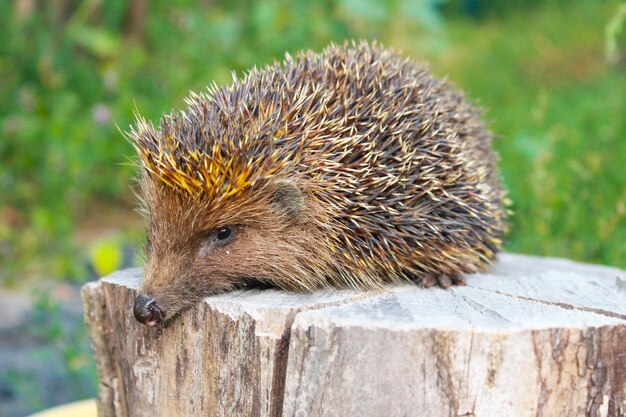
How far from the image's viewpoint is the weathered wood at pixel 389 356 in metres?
3.51

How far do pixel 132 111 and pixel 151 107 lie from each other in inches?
57.7

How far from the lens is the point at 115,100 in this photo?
36.3ft

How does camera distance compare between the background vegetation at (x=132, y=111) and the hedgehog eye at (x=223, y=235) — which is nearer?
the hedgehog eye at (x=223, y=235)

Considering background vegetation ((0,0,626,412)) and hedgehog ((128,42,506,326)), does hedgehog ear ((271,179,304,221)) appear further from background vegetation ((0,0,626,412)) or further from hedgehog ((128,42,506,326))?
background vegetation ((0,0,626,412))

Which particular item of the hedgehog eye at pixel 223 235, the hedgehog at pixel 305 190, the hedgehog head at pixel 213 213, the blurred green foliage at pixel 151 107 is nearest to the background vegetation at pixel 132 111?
the blurred green foliage at pixel 151 107

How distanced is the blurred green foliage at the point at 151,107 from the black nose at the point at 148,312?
3978mm

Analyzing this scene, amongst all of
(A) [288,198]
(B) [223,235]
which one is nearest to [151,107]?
(B) [223,235]

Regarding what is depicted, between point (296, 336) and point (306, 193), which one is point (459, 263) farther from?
point (296, 336)

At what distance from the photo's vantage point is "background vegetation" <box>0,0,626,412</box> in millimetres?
7883

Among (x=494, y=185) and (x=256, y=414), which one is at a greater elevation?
(x=494, y=185)

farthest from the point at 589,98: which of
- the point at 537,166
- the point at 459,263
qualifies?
the point at 459,263

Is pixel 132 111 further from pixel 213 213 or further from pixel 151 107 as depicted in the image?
pixel 213 213

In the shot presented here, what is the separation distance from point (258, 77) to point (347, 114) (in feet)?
1.91

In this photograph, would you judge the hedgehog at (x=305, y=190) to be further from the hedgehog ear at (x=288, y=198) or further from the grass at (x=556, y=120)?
the grass at (x=556, y=120)
